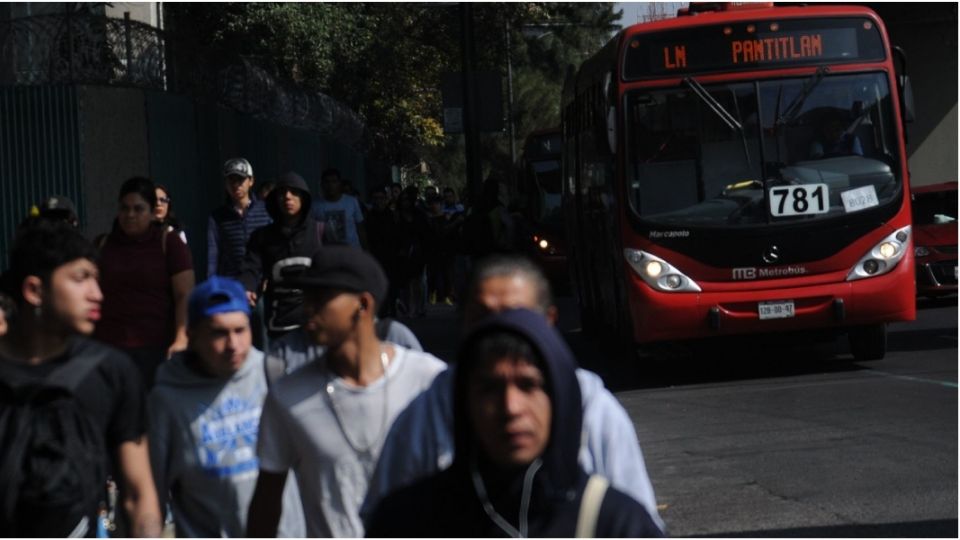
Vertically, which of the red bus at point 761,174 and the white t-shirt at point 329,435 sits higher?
the red bus at point 761,174

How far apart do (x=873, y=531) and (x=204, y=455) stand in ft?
9.93

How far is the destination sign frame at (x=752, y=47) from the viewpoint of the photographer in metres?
14.7

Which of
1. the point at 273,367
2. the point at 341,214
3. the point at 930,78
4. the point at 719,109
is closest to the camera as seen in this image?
Result: the point at 273,367

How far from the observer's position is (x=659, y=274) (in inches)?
573

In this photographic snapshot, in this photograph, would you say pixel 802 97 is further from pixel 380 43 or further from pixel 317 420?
pixel 380 43

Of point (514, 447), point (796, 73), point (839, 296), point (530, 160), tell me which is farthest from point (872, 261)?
point (530, 160)

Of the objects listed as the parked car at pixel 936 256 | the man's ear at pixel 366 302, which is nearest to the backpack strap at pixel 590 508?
the man's ear at pixel 366 302

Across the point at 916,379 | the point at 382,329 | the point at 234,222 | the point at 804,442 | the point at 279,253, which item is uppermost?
the point at 234,222

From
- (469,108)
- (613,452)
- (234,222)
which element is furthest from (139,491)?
(469,108)

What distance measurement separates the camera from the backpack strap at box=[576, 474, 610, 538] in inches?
120

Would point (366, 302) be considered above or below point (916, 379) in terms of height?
above

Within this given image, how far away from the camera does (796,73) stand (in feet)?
48.0

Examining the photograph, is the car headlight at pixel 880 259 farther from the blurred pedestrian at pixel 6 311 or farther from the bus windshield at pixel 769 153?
the blurred pedestrian at pixel 6 311

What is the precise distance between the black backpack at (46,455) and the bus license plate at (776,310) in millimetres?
9977
